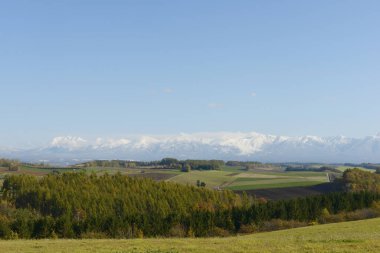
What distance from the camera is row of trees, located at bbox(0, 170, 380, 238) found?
3772 inches

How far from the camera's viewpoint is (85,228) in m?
94.5

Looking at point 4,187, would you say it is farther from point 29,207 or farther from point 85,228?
point 85,228

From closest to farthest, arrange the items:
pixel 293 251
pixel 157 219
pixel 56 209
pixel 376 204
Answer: pixel 293 251 → pixel 157 219 → pixel 376 204 → pixel 56 209

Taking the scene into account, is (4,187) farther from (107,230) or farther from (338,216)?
(338,216)

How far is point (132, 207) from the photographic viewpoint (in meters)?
158

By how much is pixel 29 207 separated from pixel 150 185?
1974 inches

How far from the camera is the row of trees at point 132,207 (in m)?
95.8

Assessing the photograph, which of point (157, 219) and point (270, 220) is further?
point (270, 220)

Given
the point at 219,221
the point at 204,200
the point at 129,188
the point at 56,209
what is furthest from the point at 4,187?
the point at 219,221

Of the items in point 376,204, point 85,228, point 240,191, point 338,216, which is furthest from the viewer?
point 240,191

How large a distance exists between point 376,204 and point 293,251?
113m

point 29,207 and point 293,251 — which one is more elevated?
point 293,251

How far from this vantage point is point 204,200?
169250 mm

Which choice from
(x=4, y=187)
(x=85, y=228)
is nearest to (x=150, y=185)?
(x=4, y=187)
